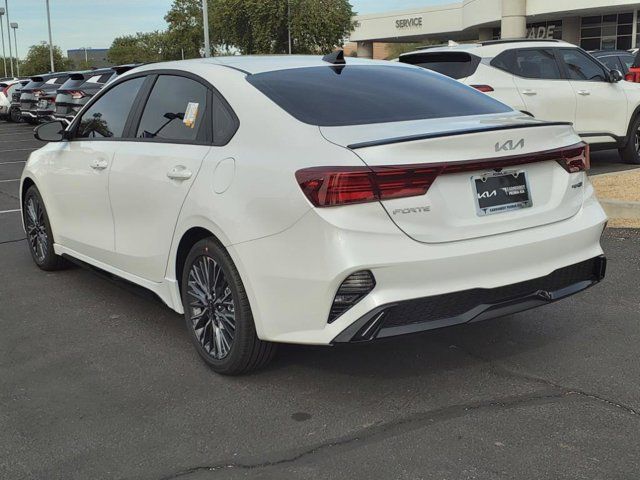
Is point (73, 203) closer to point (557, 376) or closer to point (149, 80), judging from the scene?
point (149, 80)

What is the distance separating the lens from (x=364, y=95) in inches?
174

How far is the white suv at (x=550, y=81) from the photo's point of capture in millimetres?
10539

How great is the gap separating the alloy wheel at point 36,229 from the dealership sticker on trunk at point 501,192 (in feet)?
13.2

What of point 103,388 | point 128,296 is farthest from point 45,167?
point 103,388

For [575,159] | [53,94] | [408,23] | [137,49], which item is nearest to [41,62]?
[137,49]

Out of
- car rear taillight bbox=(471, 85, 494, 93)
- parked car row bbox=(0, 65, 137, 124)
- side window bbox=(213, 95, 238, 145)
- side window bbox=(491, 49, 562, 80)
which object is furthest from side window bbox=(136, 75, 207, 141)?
parked car row bbox=(0, 65, 137, 124)

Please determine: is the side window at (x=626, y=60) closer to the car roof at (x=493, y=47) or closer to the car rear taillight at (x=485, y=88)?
the car roof at (x=493, y=47)

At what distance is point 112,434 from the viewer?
12.0ft

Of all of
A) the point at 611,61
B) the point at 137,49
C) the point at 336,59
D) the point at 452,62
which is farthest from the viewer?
the point at 137,49

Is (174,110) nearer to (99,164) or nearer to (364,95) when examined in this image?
(99,164)

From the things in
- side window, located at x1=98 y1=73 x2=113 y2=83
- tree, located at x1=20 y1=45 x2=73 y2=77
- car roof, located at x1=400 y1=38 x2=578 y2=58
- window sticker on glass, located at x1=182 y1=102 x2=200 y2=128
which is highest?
tree, located at x1=20 y1=45 x2=73 y2=77

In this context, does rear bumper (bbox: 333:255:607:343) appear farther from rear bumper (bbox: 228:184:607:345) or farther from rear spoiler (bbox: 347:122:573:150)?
rear spoiler (bbox: 347:122:573:150)

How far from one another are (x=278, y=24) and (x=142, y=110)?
156 ft

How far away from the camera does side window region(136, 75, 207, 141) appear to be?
15.0 feet
